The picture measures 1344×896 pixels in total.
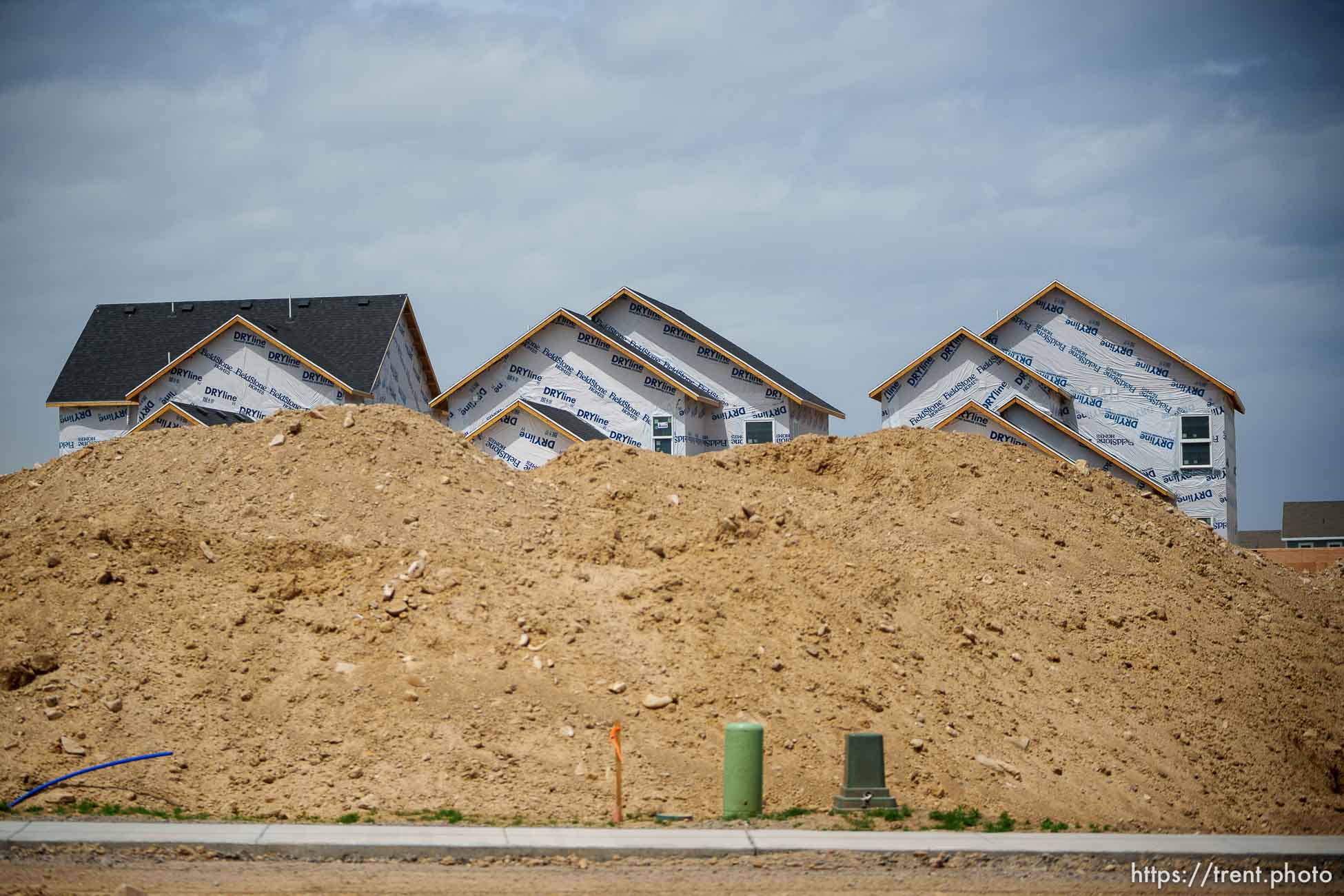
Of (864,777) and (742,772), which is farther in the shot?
(864,777)

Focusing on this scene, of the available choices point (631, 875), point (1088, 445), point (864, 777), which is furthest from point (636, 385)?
point (631, 875)

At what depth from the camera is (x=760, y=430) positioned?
132 feet

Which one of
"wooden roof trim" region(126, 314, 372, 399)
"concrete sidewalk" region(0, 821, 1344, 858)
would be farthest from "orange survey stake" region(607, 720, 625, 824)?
"wooden roof trim" region(126, 314, 372, 399)

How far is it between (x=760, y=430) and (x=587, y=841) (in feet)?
97.3

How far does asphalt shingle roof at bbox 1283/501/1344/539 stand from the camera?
55.0 m

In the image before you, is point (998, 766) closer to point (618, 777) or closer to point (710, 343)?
point (618, 777)

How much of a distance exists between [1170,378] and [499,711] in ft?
98.1

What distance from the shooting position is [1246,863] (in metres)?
10.9

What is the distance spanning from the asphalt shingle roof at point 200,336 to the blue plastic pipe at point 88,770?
84.7 feet

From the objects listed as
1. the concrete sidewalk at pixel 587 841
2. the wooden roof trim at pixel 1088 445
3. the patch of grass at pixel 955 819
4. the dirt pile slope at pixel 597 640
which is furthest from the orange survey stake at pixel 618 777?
the wooden roof trim at pixel 1088 445

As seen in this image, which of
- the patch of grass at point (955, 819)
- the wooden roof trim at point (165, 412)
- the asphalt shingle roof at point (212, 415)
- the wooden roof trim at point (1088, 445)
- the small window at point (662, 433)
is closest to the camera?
the patch of grass at point (955, 819)

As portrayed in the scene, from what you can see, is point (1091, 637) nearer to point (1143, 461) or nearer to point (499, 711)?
point (499, 711)

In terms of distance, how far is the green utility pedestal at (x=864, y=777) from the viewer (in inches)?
500

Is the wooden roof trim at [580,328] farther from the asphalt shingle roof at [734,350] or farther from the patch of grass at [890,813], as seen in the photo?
the patch of grass at [890,813]
